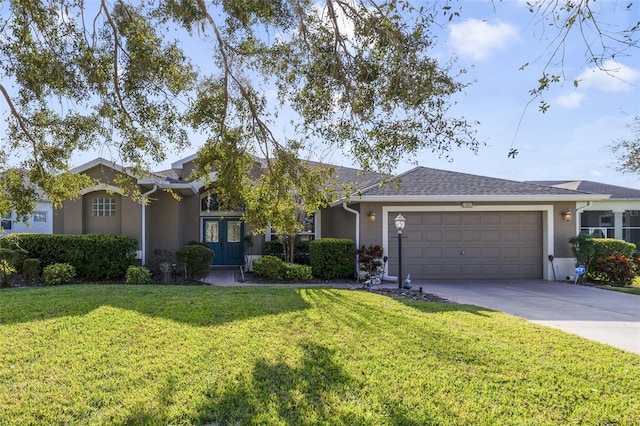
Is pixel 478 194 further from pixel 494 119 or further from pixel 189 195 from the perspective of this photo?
pixel 189 195

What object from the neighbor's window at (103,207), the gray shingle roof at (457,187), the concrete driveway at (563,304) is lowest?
the concrete driveway at (563,304)

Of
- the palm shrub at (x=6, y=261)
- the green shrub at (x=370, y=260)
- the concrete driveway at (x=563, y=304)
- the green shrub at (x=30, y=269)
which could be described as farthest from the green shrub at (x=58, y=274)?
the concrete driveway at (x=563, y=304)

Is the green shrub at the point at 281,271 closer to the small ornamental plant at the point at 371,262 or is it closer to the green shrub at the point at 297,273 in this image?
the green shrub at the point at 297,273

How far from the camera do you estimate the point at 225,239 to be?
53.2 feet

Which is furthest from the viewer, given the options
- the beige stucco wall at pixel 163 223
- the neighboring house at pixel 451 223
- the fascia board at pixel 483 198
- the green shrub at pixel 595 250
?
the beige stucco wall at pixel 163 223

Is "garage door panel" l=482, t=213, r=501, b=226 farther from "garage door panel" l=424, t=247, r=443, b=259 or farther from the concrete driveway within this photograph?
the concrete driveway

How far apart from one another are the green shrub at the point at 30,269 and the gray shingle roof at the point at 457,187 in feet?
32.9

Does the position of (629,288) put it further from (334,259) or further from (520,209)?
(334,259)

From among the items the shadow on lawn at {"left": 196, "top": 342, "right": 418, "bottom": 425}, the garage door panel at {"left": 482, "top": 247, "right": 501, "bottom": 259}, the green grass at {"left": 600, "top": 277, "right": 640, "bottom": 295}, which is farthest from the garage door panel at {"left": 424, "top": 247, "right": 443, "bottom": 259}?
the shadow on lawn at {"left": 196, "top": 342, "right": 418, "bottom": 425}

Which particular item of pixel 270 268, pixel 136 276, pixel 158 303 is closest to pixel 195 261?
pixel 136 276

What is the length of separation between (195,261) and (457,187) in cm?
→ 918

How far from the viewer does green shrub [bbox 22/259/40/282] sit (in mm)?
10844

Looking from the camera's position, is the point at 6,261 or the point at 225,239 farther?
the point at 225,239

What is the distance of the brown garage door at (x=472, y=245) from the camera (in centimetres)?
A: 1282
